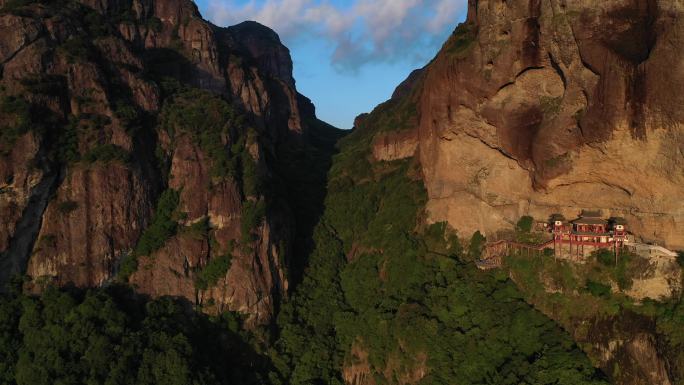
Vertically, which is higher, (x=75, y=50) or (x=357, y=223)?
(x=75, y=50)

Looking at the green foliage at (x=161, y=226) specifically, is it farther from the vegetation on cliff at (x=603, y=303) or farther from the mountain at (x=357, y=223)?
the vegetation on cliff at (x=603, y=303)

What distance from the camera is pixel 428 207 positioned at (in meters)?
52.9

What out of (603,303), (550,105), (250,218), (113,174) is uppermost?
(550,105)

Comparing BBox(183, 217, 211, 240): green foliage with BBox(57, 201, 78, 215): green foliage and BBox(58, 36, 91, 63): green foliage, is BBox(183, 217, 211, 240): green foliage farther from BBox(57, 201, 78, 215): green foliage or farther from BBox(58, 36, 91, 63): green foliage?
BBox(58, 36, 91, 63): green foliage

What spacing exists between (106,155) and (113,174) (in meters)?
1.86

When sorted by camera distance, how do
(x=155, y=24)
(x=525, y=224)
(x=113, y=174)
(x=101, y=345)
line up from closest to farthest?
(x=101, y=345)
(x=525, y=224)
(x=113, y=174)
(x=155, y=24)

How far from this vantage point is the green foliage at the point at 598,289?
3772 centimetres

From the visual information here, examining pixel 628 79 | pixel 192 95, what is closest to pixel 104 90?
pixel 192 95

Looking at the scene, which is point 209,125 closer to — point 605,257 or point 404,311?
point 404,311

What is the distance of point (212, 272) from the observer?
161 ft

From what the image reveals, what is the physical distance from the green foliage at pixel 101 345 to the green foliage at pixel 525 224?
83.3 ft

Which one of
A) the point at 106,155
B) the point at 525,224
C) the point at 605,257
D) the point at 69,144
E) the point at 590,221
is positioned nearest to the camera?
the point at 605,257

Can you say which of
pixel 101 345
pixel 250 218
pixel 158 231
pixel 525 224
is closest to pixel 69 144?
pixel 158 231

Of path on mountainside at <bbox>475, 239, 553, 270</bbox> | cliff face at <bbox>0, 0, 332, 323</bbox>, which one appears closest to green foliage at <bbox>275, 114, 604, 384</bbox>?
path on mountainside at <bbox>475, 239, 553, 270</bbox>
